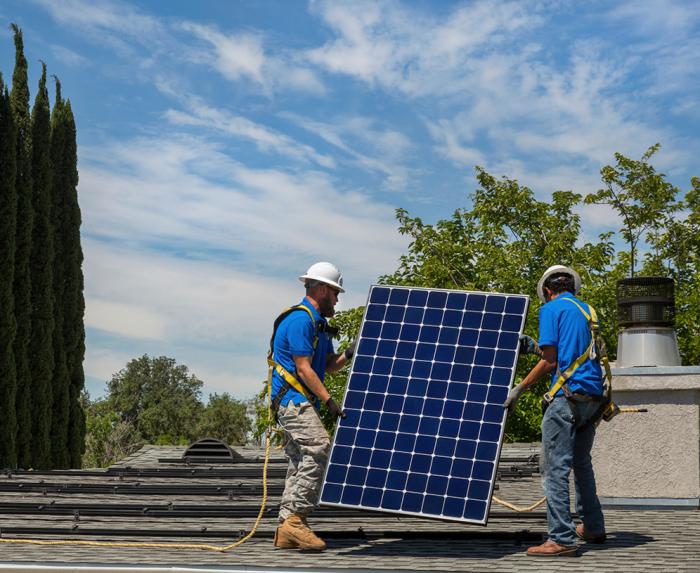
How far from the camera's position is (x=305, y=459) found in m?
8.09

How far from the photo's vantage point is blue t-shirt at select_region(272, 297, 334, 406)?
806cm

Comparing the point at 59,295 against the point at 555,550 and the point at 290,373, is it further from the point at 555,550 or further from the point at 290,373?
the point at 555,550

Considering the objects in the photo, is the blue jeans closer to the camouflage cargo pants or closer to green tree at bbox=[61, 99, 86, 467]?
the camouflage cargo pants

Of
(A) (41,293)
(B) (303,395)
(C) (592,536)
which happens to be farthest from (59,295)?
(C) (592,536)

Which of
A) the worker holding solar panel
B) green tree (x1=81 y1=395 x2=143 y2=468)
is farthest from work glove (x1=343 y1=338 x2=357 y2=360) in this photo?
green tree (x1=81 y1=395 x2=143 y2=468)

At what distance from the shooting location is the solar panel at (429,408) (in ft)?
25.8

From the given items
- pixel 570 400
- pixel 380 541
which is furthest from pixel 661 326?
pixel 380 541

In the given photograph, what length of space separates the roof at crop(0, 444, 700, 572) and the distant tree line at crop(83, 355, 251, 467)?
6088 centimetres

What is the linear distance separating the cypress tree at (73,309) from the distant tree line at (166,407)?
41425 mm

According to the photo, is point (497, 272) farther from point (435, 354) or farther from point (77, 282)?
point (435, 354)

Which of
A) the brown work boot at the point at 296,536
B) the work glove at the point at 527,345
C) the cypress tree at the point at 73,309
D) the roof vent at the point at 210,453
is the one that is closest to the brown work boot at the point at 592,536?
the work glove at the point at 527,345

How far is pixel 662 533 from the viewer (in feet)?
29.2

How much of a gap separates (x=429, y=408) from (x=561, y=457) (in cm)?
114

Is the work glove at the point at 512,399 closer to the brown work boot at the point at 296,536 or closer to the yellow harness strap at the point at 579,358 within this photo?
the yellow harness strap at the point at 579,358
